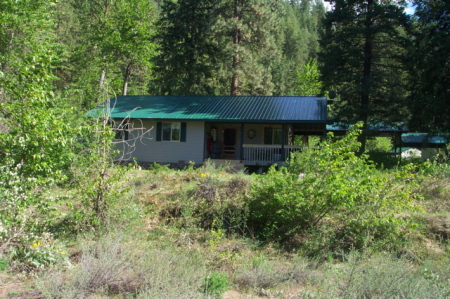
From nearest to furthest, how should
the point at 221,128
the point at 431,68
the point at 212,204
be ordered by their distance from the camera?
the point at 212,204, the point at 431,68, the point at 221,128

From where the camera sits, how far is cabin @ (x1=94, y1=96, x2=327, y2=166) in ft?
55.1

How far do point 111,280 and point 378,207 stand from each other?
5.54 m

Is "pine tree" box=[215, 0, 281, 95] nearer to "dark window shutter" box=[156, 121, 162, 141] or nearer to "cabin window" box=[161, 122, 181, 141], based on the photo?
"cabin window" box=[161, 122, 181, 141]

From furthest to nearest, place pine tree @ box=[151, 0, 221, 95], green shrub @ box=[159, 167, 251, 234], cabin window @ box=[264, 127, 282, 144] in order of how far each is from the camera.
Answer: pine tree @ box=[151, 0, 221, 95] < cabin window @ box=[264, 127, 282, 144] < green shrub @ box=[159, 167, 251, 234]

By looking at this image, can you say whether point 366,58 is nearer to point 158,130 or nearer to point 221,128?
point 221,128

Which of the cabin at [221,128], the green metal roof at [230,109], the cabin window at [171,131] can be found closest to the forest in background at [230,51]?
the green metal roof at [230,109]

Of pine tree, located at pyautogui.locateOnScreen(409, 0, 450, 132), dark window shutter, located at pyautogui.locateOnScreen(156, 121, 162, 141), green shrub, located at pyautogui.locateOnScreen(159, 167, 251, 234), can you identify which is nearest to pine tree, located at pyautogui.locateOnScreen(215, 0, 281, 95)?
dark window shutter, located at pyautogui.locateOnScreen(156, 121, 162, 141)

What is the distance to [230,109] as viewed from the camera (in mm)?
18312

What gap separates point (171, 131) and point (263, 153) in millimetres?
4767

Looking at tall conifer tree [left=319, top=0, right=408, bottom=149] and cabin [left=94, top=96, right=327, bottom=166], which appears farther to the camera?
tall conifer tree [left=319, top=0, right=408, bottom=149]

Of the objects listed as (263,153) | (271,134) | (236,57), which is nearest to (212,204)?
(263,153)

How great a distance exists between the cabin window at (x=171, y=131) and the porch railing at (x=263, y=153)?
3.53 m

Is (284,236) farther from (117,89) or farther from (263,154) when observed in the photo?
(117,89)

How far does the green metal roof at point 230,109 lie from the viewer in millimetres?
16672
